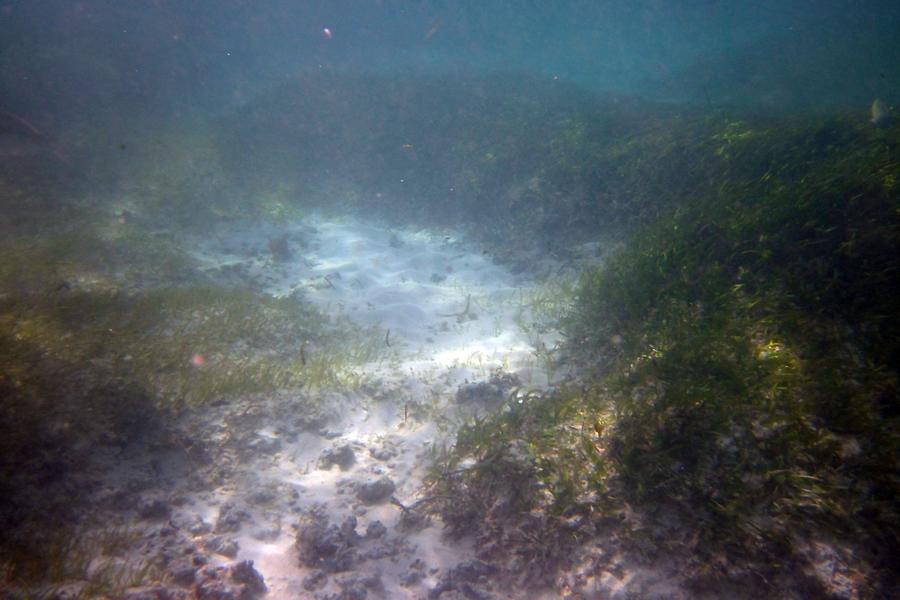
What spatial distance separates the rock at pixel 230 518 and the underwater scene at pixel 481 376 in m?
0.02

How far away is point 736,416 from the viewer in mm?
2939

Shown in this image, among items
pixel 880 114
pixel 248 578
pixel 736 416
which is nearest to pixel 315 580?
pixel 248 578

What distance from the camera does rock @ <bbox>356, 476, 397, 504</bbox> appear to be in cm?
424

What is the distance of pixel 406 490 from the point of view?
437 centimetres

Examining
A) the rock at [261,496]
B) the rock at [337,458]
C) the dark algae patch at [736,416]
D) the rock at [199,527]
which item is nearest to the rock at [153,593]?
the rock at [199,527]

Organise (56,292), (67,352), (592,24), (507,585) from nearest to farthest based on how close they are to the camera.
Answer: (507,585)
(67,352)
(56,292)
(592,24)

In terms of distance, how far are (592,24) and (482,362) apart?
8264 centimetres

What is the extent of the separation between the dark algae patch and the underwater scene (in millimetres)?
21

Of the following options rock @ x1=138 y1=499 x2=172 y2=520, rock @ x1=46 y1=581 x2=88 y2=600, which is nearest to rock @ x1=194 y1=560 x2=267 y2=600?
rock @ x1=46 y1=581 x2=88 y2=600

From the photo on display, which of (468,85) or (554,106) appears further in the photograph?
(468,85)

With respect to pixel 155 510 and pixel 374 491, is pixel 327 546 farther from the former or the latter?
pixel 155 510

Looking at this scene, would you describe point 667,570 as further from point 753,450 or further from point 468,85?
point 468,85

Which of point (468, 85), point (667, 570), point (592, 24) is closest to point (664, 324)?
point (667, 570)

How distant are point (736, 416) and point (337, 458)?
421 centimetres
